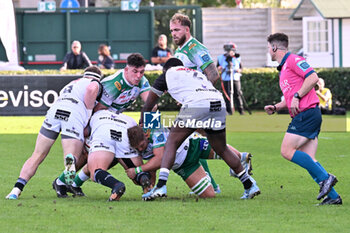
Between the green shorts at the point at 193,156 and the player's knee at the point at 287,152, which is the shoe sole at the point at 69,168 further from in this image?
the player's knee at the point at 287,152

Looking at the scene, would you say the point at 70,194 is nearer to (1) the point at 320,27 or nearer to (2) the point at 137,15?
(2) the point at 137,15

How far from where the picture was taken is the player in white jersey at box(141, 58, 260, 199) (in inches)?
363

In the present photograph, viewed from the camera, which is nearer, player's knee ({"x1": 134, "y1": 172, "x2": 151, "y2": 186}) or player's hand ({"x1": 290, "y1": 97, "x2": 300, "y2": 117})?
player's hand ({"x1": 290, "y1": 97, "x2": 300, "y2": 117})

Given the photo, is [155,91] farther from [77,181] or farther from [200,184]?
[77,181]

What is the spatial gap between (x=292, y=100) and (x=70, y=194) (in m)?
2.96

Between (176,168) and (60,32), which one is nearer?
(176,168)

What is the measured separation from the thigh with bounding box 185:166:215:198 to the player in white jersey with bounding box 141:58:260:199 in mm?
379

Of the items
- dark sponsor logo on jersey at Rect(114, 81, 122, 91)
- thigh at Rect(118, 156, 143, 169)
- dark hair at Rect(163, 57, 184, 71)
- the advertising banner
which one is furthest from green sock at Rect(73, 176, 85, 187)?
the advertising banner

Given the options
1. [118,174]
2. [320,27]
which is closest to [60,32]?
[320,27]

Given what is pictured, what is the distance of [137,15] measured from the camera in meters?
31.2

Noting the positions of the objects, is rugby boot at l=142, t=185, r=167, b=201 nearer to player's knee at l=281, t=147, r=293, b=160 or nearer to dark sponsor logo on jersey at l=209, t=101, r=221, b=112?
dark sponsor logo on jersey at l=209, t=101, r=221, b=112

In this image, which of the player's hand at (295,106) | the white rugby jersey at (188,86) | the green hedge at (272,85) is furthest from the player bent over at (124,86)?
the green hedge at (272,85)

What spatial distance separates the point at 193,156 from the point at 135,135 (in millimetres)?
746

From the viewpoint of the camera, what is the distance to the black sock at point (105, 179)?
9195 mm
